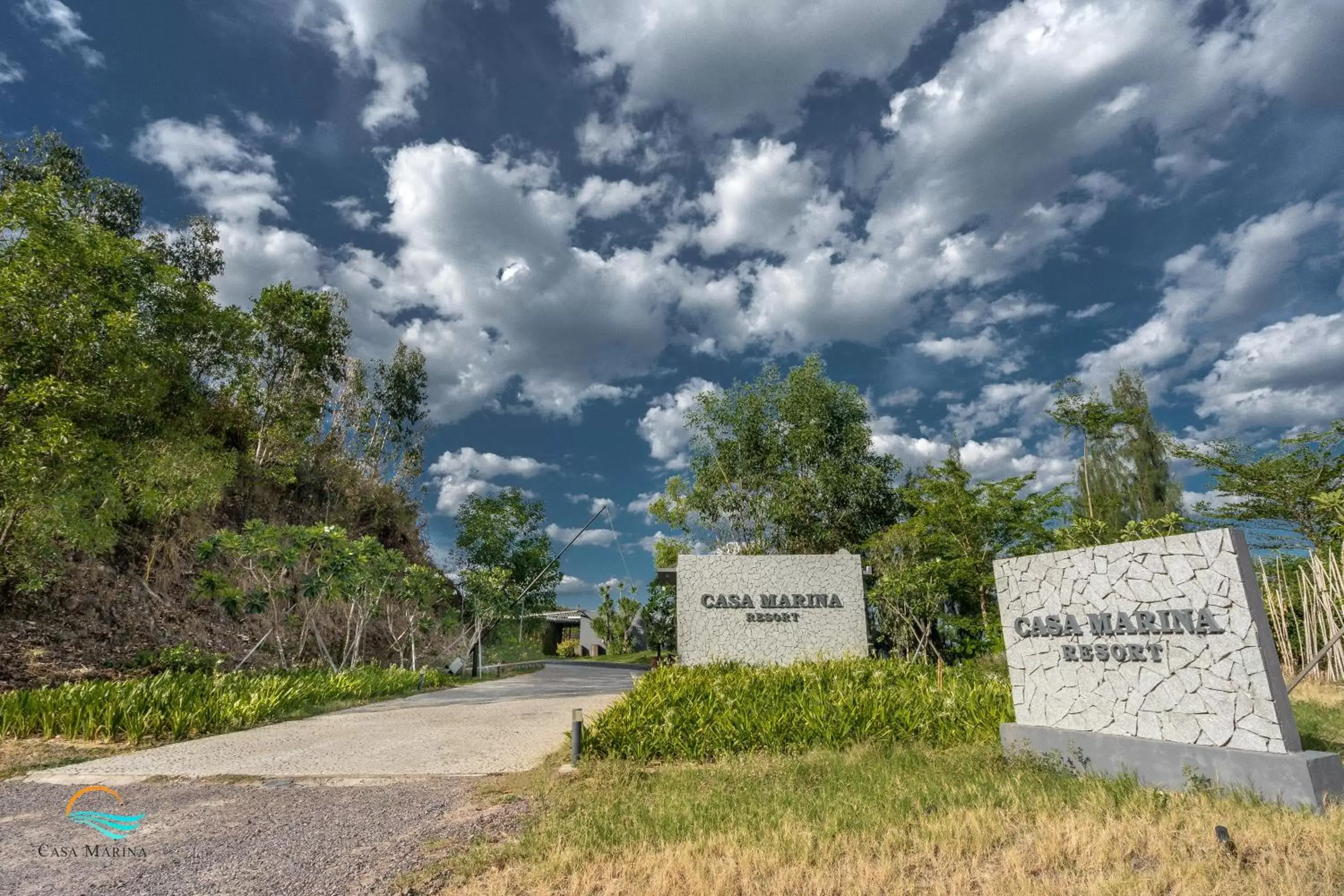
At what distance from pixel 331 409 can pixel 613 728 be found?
2288cm

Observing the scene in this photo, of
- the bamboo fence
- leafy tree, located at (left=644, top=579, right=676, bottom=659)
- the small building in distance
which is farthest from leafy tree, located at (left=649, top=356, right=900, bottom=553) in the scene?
the small building in distance

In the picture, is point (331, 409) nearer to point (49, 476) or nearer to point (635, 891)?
point (49, 476)

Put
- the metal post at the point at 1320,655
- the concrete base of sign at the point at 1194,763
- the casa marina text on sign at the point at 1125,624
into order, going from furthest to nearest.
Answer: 1. the metal post at the point at 1320,655
2. the casa marina text on sign at the point at 1125,624
3. the concrete base of sign at the point at 1194,763

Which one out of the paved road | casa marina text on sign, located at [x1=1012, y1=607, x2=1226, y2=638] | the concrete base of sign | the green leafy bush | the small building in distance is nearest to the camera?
the concrete base of sign

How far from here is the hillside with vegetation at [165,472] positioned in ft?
34.7

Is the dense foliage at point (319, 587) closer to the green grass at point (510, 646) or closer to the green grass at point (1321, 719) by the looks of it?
the green grass at point (510, 646)

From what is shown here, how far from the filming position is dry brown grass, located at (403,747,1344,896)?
11.1 feet

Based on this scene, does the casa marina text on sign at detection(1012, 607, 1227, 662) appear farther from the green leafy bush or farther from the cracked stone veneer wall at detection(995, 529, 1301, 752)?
the green leafy bush

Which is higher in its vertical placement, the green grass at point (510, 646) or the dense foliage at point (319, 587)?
the dense foliage at point (319, 587)

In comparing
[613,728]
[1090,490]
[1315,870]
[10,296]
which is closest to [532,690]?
[613,728]

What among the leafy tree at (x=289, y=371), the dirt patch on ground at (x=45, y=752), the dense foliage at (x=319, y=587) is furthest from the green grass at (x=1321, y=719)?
the leafy tree at (x=289, y=371)

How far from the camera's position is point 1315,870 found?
341 centimetres

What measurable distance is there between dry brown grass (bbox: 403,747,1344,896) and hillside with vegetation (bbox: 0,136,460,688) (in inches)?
406

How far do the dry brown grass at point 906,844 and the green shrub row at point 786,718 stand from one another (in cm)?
148
